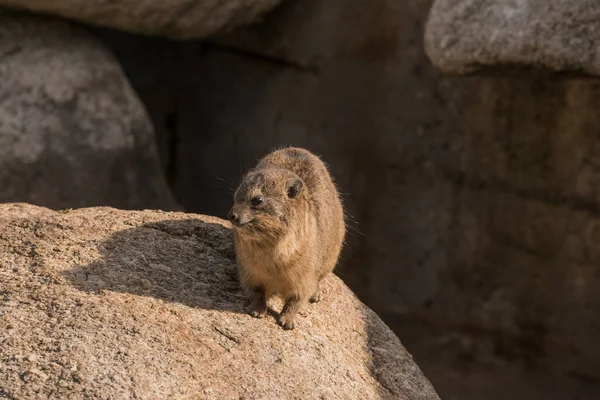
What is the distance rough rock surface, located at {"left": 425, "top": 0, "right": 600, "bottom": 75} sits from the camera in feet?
21.1

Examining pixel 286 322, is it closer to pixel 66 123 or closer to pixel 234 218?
pixel 234 218

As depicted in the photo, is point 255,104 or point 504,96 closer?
point 504,96

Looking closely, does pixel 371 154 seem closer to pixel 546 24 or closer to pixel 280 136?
pixel 280 136

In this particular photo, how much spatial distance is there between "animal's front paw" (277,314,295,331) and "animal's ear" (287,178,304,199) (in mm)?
603

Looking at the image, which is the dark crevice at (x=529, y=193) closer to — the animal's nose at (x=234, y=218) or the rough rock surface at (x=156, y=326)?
the rough rock surface at (x=156, y=326)

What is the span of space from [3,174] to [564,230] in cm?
428

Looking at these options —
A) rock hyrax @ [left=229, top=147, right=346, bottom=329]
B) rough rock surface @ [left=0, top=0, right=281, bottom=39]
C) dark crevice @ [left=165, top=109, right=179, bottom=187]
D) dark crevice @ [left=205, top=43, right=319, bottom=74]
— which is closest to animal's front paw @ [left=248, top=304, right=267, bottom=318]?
rock hyrax @ [left=229, top=147, right=346, bottom=329]

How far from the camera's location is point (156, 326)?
454cm

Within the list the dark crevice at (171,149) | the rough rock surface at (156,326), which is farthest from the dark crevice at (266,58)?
the rough rock surface at (156,326)

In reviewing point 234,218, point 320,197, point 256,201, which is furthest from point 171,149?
point 234,218

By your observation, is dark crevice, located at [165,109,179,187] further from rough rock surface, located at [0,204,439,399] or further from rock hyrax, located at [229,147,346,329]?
rock hyrax, located at [229,147,346,329]

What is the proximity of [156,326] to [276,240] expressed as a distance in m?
0.79

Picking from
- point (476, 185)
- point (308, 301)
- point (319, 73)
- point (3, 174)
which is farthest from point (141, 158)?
point (308, 301)

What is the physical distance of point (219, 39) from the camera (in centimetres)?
928
